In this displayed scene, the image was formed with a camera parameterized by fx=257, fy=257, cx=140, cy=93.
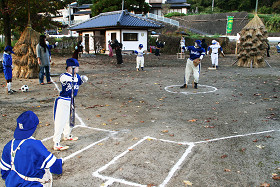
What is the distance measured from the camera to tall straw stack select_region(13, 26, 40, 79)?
15.4 metres

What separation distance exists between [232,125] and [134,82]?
7769mm

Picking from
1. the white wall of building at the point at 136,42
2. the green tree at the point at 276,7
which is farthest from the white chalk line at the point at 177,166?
the green tree at the point at 276,7

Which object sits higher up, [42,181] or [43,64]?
[43,64]

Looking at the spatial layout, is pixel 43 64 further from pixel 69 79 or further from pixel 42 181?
pixel 42 181

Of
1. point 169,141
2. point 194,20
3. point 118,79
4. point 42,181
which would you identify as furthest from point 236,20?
point 42,181

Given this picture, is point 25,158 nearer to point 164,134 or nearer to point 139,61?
point 164,134

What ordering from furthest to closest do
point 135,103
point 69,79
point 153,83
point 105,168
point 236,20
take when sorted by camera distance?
point 236,20
point 153,83
point 135,103
point 69,79
point 105,168

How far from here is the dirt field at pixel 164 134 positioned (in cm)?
468

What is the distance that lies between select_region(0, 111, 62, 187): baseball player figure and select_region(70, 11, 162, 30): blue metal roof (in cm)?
3076

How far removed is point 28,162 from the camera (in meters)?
2.95

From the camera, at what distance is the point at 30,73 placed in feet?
50.8

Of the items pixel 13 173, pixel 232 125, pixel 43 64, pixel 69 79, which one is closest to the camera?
pixel 13 173

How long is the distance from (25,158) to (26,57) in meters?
13.9

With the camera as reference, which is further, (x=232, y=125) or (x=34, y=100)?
(x=34, y=100)
